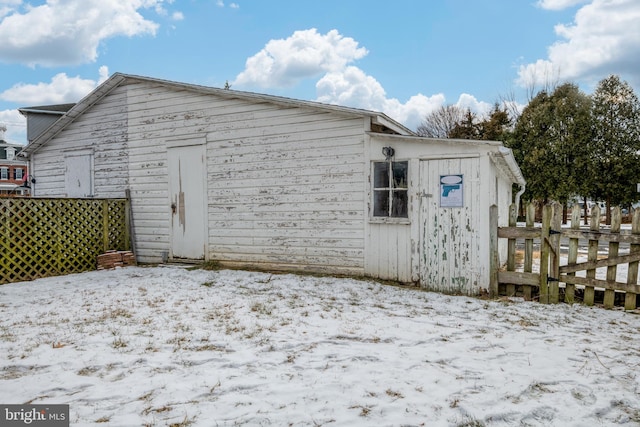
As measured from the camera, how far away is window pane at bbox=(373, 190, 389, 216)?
7.61m

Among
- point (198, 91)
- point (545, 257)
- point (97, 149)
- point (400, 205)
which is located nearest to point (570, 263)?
point (545, 257)

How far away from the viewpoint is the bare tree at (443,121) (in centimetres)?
3797

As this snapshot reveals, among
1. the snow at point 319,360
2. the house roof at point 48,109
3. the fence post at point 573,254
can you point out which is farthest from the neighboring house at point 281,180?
the house roof at point 48,109

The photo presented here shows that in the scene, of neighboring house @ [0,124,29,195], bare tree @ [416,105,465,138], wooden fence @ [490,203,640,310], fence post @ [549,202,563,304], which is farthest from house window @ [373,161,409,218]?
neighboring house @ [0,124,29,195]

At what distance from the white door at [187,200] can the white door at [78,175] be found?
2730 millimetres

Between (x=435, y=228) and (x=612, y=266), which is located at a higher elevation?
(x=435, y=228)

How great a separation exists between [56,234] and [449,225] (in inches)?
309

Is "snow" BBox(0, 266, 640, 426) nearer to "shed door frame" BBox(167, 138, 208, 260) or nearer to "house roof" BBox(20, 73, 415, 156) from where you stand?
"shed door frame" BBox(167, 138, 208, 260)

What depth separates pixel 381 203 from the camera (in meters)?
7.66

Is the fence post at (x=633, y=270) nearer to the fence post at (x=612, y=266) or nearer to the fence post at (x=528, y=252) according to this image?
the fence post at (x=612, y=266)

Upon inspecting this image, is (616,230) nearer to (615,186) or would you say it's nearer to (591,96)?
(615,186)

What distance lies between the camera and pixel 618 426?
2.75 m

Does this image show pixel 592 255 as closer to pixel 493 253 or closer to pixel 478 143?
pixel 493 253

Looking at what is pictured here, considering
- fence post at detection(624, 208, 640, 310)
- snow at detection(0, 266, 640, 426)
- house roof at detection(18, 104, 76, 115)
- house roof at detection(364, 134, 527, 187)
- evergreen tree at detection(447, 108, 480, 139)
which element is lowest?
snow at detection(0, 266, 640, 426)
